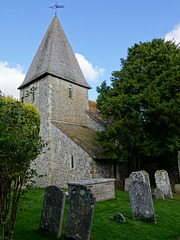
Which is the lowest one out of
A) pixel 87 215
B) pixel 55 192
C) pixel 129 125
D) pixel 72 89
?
pixel 87 215

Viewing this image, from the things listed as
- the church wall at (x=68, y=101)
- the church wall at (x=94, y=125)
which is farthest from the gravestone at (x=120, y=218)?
the church wall at (x=68, y=101)

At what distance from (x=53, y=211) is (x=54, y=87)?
14.0 metres

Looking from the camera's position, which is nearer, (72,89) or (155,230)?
(155,230)

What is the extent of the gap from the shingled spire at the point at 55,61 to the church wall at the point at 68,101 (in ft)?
2.06

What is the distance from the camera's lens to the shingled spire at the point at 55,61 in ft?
60.5

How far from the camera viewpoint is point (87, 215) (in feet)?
14.6

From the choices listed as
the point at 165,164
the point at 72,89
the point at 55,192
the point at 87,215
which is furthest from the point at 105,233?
the point at 72,89

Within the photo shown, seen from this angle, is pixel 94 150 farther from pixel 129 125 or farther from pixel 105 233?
pixel 105 233

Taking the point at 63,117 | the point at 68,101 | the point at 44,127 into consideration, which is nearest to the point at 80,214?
the point at 44,127

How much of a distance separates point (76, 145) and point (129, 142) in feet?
13.0

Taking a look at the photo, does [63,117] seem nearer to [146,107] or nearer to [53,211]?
[146,107]

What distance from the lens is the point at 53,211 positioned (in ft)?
16.6

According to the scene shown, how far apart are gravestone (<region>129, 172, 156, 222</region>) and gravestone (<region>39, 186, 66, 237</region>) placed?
3046mm

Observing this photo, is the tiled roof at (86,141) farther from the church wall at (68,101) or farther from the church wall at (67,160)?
the church wall at (68,101)
